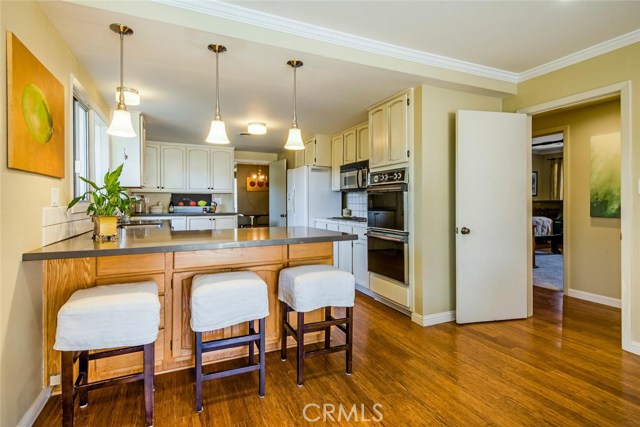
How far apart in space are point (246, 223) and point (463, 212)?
6.98 meters

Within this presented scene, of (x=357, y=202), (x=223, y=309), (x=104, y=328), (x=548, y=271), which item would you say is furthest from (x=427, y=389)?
(x=548, y=271)

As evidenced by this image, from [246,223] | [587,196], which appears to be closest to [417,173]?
[587,196]

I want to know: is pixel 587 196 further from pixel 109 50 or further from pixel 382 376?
pixel 109 50

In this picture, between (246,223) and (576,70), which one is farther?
(246,223)

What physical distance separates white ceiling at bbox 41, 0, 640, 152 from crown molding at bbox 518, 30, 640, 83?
0.05 metres

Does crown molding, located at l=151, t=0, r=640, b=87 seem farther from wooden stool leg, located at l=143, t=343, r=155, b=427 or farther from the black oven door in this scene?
wooden stool leg, located at l=143, t=343, r=155, b=427

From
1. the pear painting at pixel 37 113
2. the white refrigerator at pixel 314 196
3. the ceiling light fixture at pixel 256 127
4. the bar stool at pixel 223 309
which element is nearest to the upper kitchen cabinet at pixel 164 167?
the white refrigerator at pixel 314 196

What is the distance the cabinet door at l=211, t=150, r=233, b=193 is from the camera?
6066mm

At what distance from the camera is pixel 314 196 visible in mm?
5301

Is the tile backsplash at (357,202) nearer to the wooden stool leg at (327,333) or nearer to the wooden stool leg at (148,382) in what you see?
the wooden stool leg at (327,333)

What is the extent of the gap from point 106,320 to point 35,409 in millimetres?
735

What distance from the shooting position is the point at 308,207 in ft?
17.2

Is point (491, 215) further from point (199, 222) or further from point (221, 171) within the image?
point (221, 171)

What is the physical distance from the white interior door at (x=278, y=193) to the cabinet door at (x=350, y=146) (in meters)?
1.72
